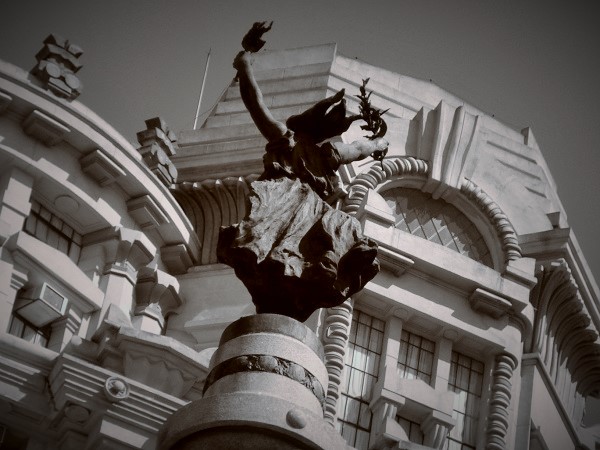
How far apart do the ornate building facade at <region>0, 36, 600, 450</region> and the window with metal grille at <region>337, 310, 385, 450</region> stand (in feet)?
0.14

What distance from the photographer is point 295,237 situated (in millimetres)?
14289

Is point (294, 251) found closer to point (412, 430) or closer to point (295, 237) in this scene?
point (295, 237)

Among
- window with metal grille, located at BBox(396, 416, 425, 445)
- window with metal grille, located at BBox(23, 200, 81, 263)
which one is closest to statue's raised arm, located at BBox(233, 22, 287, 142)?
window with metal grille, located at BBox(23, 200, 81, 263)

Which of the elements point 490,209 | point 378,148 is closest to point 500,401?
point 490,209

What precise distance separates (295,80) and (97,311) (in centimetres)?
787

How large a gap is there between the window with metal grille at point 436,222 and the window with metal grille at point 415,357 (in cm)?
268

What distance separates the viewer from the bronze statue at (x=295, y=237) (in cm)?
1399

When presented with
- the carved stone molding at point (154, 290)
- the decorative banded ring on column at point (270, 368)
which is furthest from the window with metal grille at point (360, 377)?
the decorative banded ring on column at point (270, 368)

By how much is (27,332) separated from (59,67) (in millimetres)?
5319

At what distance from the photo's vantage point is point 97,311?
2786 centimetres

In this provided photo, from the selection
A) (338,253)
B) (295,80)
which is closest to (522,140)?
(295,80)

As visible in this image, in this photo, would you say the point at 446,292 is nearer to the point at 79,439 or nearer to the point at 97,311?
the point at 97,311

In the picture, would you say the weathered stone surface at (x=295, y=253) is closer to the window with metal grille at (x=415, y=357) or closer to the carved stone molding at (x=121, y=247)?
the carved stone molding at (x=121, y=247)

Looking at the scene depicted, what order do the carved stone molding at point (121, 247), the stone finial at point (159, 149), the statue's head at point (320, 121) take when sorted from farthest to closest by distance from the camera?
the stone finial at point (159, 149) < the carved stone molding at point (121, 247) < the statue's head at point (320, 121)
